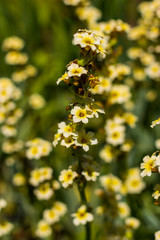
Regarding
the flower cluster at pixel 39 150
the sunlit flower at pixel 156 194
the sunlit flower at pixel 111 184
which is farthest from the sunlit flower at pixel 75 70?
the sunlit flower at pixel 111 184

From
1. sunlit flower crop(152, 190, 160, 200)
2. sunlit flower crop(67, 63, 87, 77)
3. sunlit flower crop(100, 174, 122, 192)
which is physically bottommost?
sunlit flower crop(152, 190, 160, 200)

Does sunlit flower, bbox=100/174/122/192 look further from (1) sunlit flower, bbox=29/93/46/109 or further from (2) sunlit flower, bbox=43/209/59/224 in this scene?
(1) sunlit flower, bbox=29/93/46/109

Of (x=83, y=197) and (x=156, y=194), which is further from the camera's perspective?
(x=83, y=197)

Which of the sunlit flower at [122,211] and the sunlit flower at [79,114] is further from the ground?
the sunlit flower at [79,114]

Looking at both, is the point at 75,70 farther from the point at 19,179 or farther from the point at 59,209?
the point at 19,179

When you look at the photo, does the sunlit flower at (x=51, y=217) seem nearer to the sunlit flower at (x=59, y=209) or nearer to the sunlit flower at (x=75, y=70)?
the sunlit flower at (x=59, y=209)

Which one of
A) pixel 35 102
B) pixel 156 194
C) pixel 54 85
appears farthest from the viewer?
pixel 54 85

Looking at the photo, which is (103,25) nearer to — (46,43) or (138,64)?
(138,64)

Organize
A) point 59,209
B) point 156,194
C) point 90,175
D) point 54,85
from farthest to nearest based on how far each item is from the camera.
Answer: point 54,85 → point 59,209 → point 90,175 → point 156,194

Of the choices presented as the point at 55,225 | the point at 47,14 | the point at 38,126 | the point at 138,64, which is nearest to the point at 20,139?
the point at 38,126

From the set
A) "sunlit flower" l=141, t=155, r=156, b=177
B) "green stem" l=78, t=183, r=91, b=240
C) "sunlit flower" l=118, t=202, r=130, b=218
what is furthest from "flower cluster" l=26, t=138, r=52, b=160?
"sunlit flower" l=141, t=155, r=156, b=177

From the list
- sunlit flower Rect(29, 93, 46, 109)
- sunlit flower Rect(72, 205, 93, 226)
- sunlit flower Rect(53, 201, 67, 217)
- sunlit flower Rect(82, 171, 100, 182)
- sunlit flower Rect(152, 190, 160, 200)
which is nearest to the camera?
sunlit flower Rect(152, 190, 160, 200)

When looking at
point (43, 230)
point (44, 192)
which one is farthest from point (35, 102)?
point (43, 230)
